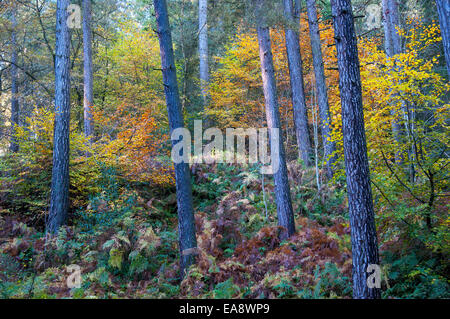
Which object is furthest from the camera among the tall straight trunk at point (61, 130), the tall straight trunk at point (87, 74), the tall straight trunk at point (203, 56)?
the tall straight trunk at point (203, 56)

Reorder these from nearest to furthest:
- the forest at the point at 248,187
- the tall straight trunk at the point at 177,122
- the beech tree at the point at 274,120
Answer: the forest at the point at 248,187 → the tall straight trunk at the point at 177,122 → the beech tree at the point at 274,120

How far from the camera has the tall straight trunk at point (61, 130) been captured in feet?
24.7

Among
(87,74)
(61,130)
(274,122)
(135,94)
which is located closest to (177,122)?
(274,122)

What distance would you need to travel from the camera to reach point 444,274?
4793mm

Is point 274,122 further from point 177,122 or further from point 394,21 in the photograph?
point 394,21

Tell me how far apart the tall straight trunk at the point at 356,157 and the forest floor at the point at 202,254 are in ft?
1.94

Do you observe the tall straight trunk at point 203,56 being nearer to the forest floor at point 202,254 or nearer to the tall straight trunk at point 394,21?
the forest floor at point 202,254

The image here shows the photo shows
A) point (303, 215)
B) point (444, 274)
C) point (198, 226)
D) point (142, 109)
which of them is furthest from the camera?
point (142, 109)

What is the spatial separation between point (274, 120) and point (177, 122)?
247 cm

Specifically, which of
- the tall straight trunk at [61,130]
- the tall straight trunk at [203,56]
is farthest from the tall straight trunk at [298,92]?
the tall straight trunk at [61,130]

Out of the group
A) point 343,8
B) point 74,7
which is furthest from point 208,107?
point 343,8

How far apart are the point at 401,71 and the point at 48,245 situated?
793 centimetres

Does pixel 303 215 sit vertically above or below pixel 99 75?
below
